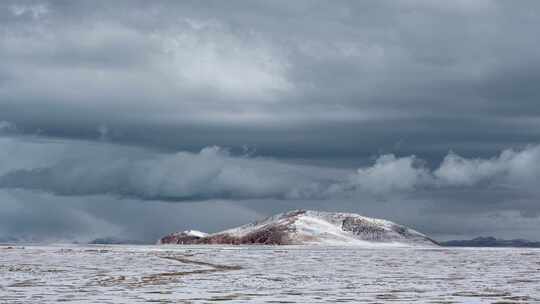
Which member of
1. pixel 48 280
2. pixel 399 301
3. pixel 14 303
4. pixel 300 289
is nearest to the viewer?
pixel 14 303

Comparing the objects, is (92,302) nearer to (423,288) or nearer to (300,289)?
(300,289)

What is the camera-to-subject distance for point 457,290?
4959 centimetres

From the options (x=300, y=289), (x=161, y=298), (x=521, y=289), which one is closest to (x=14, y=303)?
(x=161, y=298)

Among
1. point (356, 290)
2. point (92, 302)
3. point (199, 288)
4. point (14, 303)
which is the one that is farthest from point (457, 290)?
point (14, 303)

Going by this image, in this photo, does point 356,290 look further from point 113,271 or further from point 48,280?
point 113,271

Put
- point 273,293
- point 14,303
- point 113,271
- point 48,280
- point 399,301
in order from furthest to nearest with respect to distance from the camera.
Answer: point 113,271
point 48,280
point 273,293
point 399,301
point 14,303

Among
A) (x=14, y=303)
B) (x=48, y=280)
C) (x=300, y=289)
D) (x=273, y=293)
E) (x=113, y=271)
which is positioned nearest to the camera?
(x=14, y=303)

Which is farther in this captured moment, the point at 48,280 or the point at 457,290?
the point at 48,280

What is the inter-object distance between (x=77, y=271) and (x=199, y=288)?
2122cm

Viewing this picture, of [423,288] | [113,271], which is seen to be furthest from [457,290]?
[113,271]

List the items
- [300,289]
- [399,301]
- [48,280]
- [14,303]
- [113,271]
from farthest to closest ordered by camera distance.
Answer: [113,271]
[48,280]
[300,289]
[399,301]
[14,303]

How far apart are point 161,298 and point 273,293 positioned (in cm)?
667

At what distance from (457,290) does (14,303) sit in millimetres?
23597

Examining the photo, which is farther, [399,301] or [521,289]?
[521,289]
